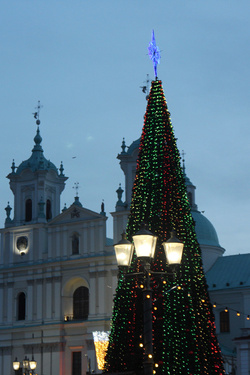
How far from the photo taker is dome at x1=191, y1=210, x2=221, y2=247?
6122 centimetres

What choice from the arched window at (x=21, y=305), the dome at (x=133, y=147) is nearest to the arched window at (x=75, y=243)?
the arched window at (x=21, y=305)

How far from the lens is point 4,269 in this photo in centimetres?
5888

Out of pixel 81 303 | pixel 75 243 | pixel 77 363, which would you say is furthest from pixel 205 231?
pixel 77 363

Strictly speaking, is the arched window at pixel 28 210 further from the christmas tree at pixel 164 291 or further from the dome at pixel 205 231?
the christmas tree at pixel 164 291

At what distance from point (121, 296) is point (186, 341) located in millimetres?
2198

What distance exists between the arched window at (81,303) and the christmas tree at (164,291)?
36.5 meters

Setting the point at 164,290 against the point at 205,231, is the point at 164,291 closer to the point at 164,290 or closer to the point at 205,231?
the point at 164,290

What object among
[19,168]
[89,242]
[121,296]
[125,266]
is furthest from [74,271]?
[125,266]

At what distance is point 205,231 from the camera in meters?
61.7

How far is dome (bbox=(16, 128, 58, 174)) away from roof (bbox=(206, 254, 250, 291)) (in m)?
14.8

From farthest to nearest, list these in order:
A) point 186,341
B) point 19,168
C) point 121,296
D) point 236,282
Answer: point 19,168 < point 236,282 < point 121,296 < point 186,341

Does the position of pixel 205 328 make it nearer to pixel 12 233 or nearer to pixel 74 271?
pixel 74 271

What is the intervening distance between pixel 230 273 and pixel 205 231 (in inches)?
178

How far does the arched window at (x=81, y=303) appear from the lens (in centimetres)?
5605
